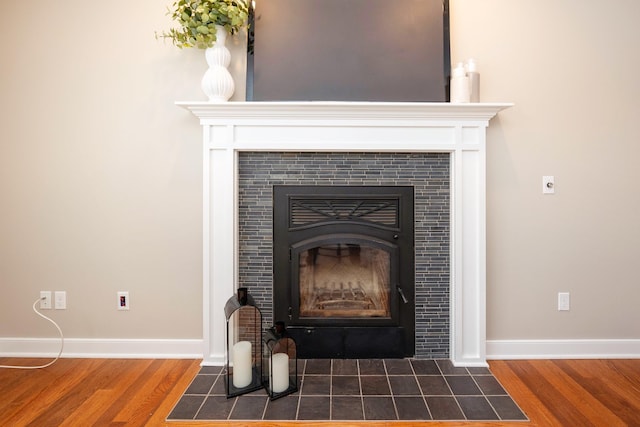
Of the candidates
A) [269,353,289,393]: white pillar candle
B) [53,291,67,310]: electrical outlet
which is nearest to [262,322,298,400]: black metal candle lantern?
[269,353,289,393]: white pillar candle

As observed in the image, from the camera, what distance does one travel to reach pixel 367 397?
1.76m

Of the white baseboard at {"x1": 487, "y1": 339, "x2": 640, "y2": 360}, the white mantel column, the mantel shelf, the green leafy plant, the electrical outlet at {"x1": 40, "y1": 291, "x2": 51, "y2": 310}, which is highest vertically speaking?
the green leafy plant

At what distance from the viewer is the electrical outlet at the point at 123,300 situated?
2217 mm

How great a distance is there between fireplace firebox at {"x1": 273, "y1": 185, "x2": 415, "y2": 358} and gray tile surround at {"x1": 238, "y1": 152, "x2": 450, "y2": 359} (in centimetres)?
5

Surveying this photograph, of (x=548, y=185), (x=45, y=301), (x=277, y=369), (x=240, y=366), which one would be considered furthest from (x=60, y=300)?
(x=548, y=185)

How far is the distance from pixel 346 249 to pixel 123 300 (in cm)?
139

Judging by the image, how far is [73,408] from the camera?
1.71 meters

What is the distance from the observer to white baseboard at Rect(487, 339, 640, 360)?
219cm

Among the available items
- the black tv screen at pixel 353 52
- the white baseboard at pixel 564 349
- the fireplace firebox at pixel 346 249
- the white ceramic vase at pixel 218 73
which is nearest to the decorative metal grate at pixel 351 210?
the fireplace firebox at pixel 346 249

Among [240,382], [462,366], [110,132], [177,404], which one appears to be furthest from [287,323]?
[110,132]

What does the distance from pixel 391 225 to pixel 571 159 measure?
3.74 feet

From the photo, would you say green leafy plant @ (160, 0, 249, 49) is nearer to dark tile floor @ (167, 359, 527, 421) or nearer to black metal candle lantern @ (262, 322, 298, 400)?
black metal candle lantern @ (262, 322, 298, 400)

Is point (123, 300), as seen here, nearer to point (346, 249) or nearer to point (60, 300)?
point (60, 300)

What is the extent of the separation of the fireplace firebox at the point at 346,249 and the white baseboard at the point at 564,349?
1.82 feet
